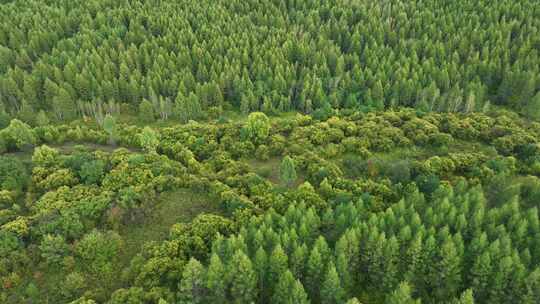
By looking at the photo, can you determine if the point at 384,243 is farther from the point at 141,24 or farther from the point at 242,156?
the point at 141,24

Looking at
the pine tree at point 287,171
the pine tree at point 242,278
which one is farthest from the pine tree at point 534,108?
the pine tree at point 242,278

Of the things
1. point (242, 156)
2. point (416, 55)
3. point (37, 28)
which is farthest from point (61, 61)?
point (416, 55)

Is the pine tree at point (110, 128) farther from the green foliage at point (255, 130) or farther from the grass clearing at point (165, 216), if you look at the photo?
the green foliage at point (255, 130)

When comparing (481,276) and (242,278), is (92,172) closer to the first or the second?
(242,278)

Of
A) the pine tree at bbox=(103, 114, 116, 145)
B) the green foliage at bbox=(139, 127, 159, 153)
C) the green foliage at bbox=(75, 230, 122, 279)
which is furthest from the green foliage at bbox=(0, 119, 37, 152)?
the green foliage at bbox=(75, 230, 122, 279)

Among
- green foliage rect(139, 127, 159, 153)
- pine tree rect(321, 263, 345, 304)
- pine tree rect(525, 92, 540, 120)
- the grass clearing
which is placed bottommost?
pine tree rect(525, 92, 540, 120)

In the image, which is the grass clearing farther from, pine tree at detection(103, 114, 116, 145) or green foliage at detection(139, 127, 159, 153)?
pine tree at detection(103, 114, 116, 145)

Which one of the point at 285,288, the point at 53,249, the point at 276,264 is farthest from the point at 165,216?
the point at 285,288
